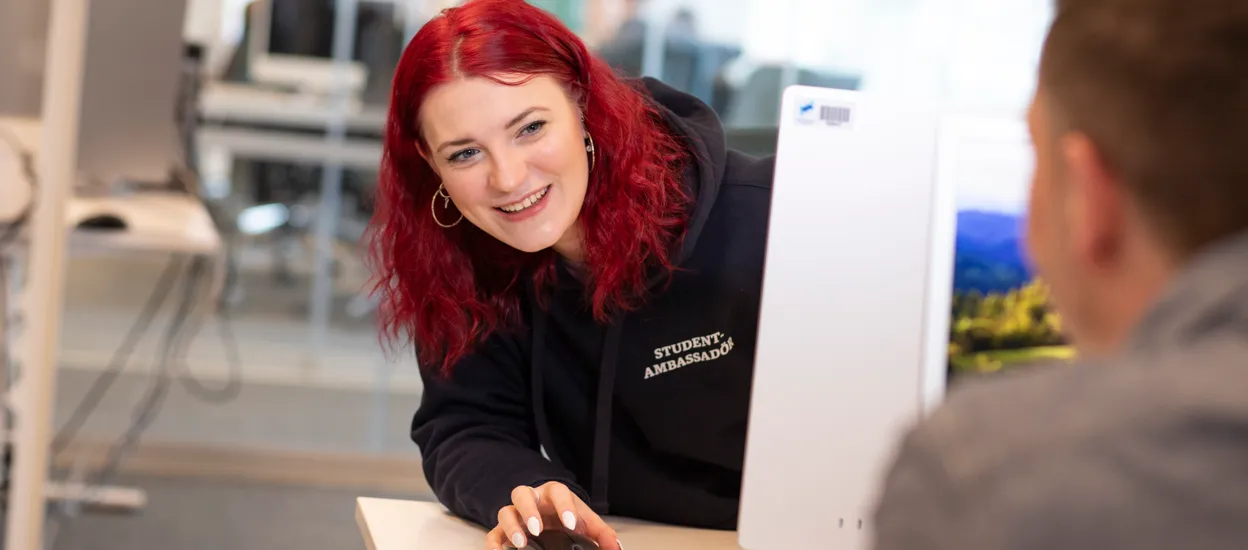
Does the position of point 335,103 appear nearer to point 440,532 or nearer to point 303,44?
point 303,44

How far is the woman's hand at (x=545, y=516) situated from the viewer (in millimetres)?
1059

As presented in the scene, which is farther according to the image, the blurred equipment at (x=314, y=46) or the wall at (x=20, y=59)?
the blurred equipment at (x=314, y=46)

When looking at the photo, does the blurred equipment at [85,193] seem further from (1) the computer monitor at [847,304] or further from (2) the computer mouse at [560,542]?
(1) the computer monitor at [847,304]

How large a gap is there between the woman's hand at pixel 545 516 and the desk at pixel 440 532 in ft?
0.17

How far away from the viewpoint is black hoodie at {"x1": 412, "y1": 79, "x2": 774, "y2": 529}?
130cm

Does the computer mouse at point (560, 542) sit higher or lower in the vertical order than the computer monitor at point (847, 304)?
lower

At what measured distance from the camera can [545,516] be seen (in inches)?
43.6

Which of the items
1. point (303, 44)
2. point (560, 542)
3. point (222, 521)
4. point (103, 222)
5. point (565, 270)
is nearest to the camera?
point (560, 542)

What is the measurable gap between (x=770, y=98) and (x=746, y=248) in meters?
2.26

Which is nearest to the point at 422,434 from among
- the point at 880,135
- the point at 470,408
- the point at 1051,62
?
the point at 470,408

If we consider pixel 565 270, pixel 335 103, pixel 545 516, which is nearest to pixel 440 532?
pixel 545 516

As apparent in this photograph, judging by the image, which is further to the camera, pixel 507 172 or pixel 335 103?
pixel 335 103

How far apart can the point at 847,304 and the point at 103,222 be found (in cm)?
182

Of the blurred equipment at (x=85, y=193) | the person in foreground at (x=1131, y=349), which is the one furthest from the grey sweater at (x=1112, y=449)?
the blurred equipment at (x=85, y=193)
